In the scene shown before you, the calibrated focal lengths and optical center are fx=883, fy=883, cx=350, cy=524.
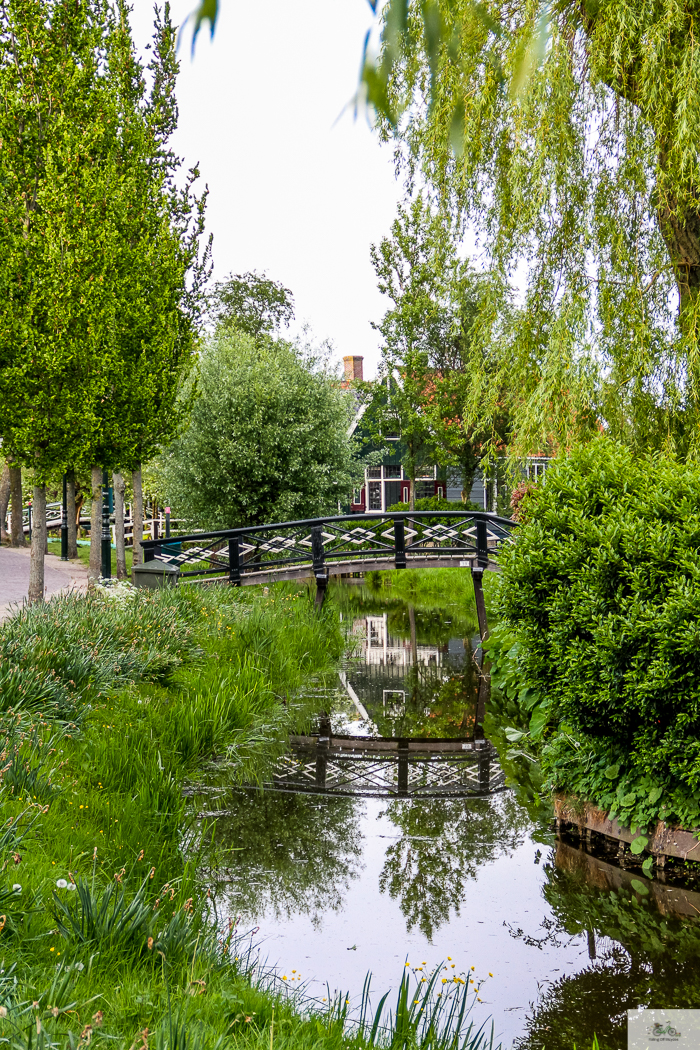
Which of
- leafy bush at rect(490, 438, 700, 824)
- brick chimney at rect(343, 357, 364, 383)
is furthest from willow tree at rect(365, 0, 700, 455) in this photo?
brick chimney at rect(343, 357, 364, 383)

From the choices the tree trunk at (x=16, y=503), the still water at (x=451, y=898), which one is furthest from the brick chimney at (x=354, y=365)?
the still water at (x=451, y=898)

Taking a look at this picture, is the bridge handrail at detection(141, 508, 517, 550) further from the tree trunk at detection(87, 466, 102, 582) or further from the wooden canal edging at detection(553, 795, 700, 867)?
the wooden canal edging at detection(553, 795, 700, 867)

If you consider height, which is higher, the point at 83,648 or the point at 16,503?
A: the point at 16,503

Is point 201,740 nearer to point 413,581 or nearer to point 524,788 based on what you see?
point 524,788

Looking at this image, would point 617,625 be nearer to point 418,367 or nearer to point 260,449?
point 260,449

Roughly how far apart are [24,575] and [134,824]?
1431cm

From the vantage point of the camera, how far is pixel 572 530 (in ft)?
20.7

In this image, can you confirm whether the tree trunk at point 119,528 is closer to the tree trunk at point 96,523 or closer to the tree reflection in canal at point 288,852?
the tree trunk at point 96,523

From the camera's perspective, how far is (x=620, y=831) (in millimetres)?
5961

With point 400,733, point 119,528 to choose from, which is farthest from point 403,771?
point 119,528

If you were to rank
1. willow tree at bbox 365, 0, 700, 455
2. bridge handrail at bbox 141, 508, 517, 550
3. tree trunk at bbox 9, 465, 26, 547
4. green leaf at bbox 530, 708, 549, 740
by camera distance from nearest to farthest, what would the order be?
green leaf at bbox 530, 708, 549, 740, willow tree at bbox 365, 0, 700, 455, bridge handrail at bbox 141, 508, 517, 550, tree trunk at bbox 9, 465, 26, 547

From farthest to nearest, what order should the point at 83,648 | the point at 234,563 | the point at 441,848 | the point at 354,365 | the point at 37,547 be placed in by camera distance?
1. the point at 354,365
2. the point at 234,563
3. the point at 37,547
4. the point at 83,648
5. the point at 441,848

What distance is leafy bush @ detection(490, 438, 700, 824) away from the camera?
17.9 ft

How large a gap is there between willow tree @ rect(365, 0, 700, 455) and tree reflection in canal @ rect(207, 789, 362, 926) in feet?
14.9
